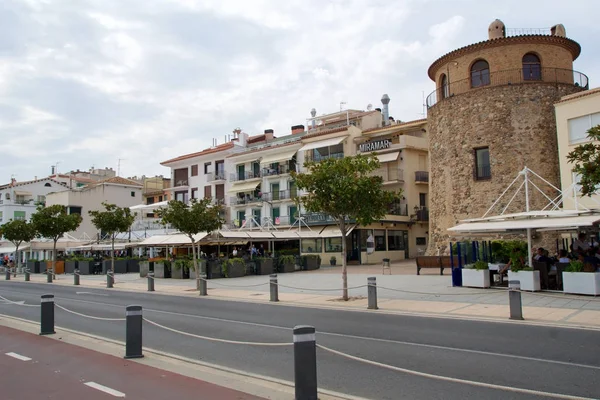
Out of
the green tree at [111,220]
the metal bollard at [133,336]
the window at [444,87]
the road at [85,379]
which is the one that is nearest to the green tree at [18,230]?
the green tree at [111,220]

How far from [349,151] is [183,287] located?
2479 centimetres

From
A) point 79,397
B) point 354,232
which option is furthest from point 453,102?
point 79,397

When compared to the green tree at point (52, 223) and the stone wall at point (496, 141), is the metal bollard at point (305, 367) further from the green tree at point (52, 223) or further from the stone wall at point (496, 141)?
the green tree at point (52, 223)

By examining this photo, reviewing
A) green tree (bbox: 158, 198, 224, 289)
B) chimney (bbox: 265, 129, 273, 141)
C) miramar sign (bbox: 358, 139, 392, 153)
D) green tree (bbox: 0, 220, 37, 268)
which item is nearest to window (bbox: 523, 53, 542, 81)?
miramar sign (bbox: 358, 139, 392, 153)

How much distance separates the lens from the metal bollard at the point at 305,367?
5.56 meters

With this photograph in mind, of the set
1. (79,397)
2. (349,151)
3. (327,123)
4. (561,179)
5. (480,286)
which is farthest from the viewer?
(327,123)

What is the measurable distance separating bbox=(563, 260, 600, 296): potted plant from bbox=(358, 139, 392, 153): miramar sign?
2773cm

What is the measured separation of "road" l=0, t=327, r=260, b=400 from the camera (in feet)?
20.0

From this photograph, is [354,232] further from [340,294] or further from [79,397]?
[79,397]

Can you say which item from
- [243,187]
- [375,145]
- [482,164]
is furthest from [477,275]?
[243,187]

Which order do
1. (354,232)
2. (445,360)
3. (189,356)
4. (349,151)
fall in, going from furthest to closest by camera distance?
(349,151) < (354,232) < (189,356) < (445,360)

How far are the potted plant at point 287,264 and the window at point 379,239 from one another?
9.88 metres

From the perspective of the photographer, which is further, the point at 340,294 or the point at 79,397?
the point at 340,294

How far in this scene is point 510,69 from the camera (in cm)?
2905
